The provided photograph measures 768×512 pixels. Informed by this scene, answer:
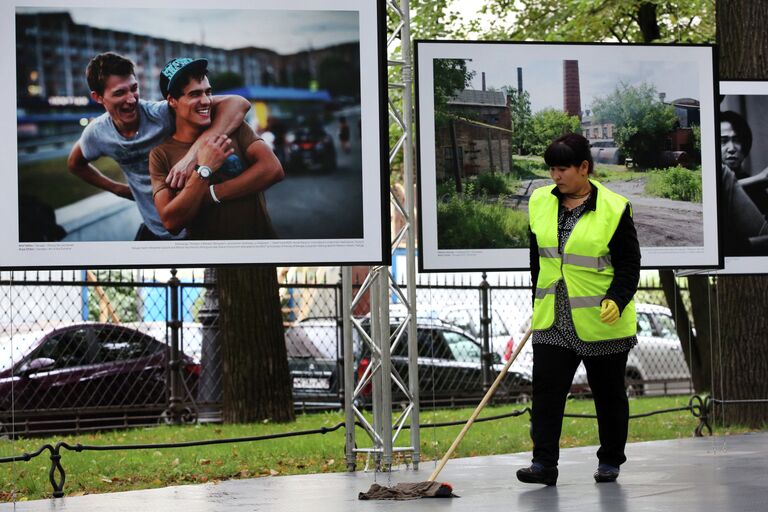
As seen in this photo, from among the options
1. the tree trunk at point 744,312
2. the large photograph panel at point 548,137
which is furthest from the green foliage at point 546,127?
the tree trunk at point 744,312

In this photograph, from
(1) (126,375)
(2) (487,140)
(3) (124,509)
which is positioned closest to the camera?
(3) (124,509)

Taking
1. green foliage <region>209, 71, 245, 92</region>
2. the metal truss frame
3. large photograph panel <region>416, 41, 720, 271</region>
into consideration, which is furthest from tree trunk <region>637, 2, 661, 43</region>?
green foliage <region>209, 71, 245, 92</region>

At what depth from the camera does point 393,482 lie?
8.52m

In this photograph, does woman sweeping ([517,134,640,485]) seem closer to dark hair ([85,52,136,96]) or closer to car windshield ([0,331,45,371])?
dark hair ([85,52,136,96])

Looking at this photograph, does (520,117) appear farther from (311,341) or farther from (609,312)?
(311,341)

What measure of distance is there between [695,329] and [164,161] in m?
13.1

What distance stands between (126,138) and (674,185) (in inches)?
167

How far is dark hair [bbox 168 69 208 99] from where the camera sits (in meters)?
8.32

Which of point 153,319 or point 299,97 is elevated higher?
point 299,97

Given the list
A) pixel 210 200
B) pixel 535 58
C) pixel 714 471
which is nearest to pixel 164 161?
pixel 210 200

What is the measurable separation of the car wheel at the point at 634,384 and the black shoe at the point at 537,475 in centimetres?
1331

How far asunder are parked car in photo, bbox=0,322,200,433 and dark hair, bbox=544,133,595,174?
8.89 m

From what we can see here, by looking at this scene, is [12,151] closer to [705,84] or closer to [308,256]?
[308,256]

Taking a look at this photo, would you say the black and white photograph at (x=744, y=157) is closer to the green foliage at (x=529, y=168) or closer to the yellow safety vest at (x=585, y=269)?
the green foliage at (x=529, y=168)
